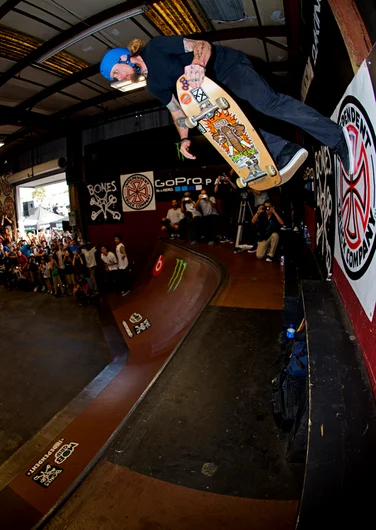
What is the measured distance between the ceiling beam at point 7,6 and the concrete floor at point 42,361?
6.40 m

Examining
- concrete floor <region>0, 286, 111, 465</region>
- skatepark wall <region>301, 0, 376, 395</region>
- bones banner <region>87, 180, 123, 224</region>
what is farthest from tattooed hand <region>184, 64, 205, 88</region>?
bones banner <region>87, 180, 123, 224</region>

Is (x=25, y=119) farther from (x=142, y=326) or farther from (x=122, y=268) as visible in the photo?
(x=142, y=326)

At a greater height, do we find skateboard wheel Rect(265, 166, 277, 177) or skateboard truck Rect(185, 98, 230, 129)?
skateboard truck Rect(185, 98, 230, 129)

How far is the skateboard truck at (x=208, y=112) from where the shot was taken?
2.22 meters

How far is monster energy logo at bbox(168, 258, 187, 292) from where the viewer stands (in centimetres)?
710

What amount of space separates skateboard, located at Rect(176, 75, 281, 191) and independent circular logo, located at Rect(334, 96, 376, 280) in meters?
0.60

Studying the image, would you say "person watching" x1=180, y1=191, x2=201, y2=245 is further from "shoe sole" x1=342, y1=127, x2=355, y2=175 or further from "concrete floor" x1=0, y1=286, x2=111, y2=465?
"shoe sole" x1=342, y1=127, x2=355, y2=175

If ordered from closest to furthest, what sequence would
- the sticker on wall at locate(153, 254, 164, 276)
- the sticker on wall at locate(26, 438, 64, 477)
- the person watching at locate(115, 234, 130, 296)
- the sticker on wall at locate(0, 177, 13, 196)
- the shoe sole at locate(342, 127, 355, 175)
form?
the shoe sole at locate(342, 127, 355, 175) → the sticker on wall at locate(26, 438, 64, 477) → the sticker on wall at locate(153, 254, 164, 276) → the person watching at locate(115, 234, 130, 296) → the sticker on wall at locate(0, 177, 13, 196)

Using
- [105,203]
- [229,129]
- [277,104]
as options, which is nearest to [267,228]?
[229,129]

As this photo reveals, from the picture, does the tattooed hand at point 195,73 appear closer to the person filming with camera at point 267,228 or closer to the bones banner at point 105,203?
the person filming with camera at point 267,228

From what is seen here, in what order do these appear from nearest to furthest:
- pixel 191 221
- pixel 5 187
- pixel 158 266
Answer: pixel 158 266, pixel 191 221, pixel 5 187

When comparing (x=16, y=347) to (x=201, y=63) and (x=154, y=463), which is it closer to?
(x=154, y=463)

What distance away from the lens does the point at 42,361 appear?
5848 mm

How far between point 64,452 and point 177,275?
4541 millimetres
